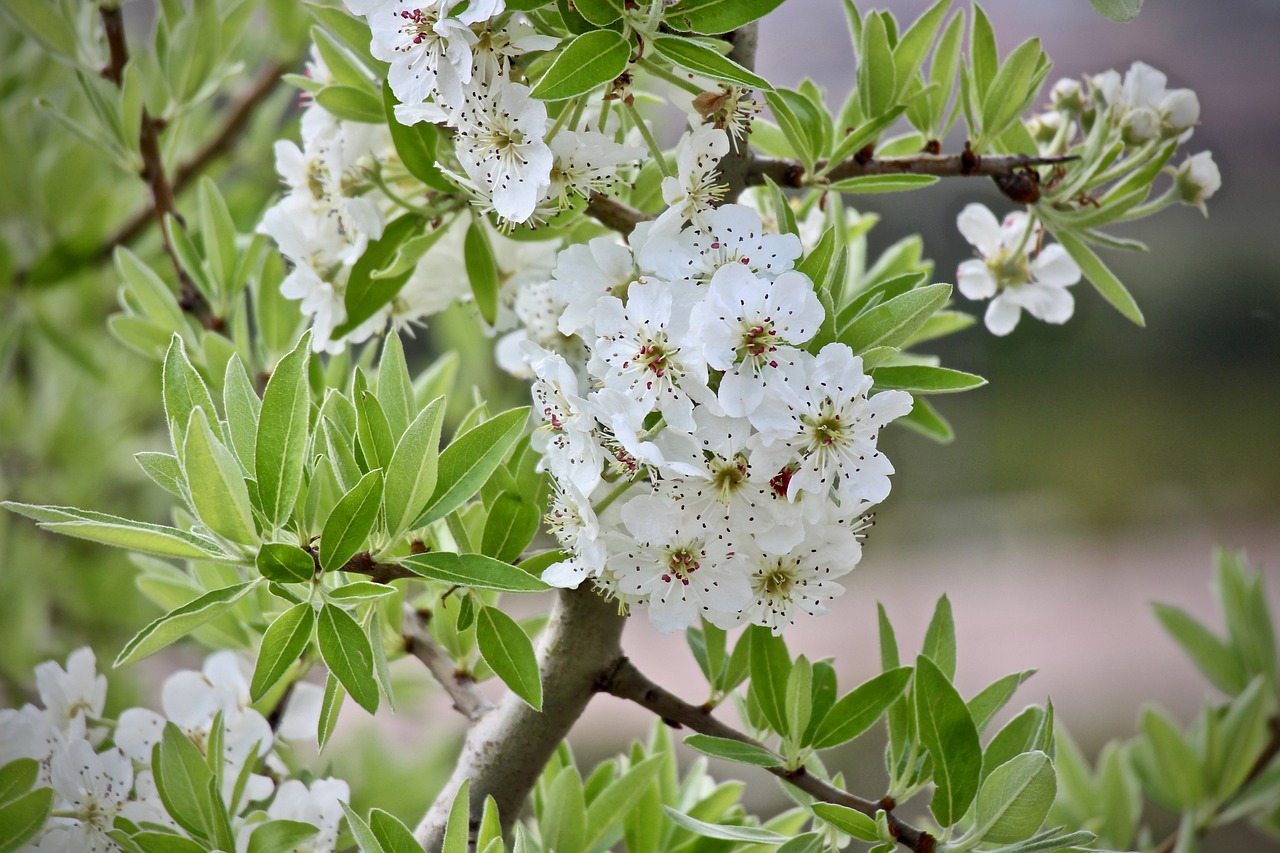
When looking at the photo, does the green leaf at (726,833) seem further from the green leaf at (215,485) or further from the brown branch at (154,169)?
the brown branch at (154,169)

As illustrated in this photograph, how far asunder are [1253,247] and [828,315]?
334 cm

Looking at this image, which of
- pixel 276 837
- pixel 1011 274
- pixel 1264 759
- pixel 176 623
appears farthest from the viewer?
→ pixel 1264 759

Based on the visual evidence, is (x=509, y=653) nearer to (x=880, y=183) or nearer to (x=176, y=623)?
(x=176, y=623)

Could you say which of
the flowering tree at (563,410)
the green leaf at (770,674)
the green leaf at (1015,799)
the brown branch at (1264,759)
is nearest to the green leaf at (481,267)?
the flowering tree at (563,410)

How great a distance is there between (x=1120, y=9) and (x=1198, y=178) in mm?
192

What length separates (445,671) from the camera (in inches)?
23.0

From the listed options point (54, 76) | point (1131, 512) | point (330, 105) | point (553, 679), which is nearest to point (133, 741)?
point (553, 679)

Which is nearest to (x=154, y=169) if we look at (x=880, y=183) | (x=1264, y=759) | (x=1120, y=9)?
(x=880, y=183)

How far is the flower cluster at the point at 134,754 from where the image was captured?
0.52m

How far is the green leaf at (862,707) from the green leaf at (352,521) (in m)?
0.24

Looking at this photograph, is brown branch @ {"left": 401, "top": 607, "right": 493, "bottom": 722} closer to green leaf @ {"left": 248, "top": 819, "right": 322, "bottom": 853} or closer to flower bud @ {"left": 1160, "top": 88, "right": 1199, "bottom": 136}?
green leaf @ {"left": 248, "top": 819, "right": 322, "bottom": 853}

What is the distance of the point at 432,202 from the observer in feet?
1.81

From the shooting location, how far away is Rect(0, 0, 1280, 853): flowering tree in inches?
16.6

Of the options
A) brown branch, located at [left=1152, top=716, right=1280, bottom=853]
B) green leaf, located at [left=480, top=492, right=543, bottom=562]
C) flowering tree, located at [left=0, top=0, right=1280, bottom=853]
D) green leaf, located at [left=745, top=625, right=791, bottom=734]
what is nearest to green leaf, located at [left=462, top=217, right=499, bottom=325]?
flowering tree, located at [left=0, top=0, right=1280, bottom=853]
